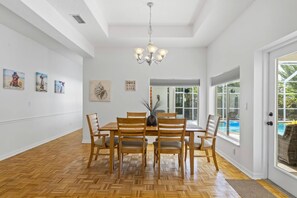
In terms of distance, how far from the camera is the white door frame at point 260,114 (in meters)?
3.46

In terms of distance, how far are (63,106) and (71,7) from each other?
4708 millimetres

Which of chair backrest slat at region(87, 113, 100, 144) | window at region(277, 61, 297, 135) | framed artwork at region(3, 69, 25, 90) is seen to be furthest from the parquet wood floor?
framed artwork at region(3, 69, 25, 90)

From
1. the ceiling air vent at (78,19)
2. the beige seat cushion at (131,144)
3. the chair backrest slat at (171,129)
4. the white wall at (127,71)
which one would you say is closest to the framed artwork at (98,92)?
the white wall at (127,71)

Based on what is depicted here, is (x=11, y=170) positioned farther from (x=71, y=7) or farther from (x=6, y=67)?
(x=71, y=7)

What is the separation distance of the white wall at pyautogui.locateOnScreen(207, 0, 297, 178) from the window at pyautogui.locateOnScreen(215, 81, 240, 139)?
31cm

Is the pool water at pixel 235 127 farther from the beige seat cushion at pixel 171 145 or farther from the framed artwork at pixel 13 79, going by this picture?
the framed artwork at pixel 13 79

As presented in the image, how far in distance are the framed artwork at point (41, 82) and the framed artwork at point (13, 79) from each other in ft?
2.11

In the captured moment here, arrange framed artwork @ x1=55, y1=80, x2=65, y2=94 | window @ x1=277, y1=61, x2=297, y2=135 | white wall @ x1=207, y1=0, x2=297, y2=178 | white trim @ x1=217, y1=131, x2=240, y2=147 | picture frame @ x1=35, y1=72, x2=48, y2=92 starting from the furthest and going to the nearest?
1. framed artwork @ x1=55, y1=80, x2=65, y2=94
2. picture frame @ x1=35, y1=72, x2=48, y2=92
3. white trim @ x1=217, y1=131, x2=240, y2=147
4. window @ x1=277, y1=61, x2=297, y2=135
5. white wall @ x1=207, y1=0, x2=297, y2=178

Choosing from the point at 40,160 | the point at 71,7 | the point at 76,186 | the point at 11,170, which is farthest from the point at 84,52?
the point at 76,186

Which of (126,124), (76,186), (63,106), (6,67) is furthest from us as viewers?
(63,106)

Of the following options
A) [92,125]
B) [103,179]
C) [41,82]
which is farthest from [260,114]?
[41,82]

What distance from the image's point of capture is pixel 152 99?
6.48 meters

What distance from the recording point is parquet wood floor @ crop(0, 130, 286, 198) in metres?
2.96

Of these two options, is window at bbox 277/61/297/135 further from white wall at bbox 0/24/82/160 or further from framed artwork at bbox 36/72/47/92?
framed artwork at bbox 36/72/47/92
